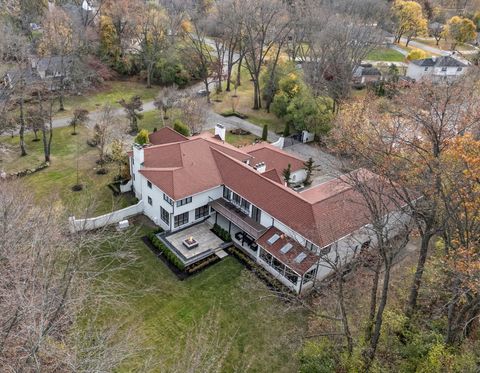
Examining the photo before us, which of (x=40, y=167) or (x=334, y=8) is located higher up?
(x=334, y=8)

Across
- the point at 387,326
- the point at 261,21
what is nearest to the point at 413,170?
the point at 387,326

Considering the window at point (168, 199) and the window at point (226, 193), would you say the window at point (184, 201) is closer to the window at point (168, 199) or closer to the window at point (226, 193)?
the window at point (168, 199)

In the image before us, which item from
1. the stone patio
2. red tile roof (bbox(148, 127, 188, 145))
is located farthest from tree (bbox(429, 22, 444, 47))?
the stone patio

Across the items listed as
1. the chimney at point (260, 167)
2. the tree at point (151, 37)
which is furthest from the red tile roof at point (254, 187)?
the tree at point (151, 37)

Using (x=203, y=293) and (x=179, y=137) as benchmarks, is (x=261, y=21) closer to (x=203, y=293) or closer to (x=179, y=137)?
(x=179, y=137)

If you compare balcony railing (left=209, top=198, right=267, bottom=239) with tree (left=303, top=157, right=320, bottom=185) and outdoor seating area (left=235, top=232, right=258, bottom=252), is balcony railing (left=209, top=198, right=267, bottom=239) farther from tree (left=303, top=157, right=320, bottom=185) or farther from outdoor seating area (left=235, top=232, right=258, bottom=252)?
tree (left=303, top=157, right=320, bottom=185)

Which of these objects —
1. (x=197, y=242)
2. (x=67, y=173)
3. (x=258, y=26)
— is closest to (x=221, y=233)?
(x=197, y=242)

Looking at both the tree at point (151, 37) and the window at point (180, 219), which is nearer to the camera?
the window at point (180, 219)
